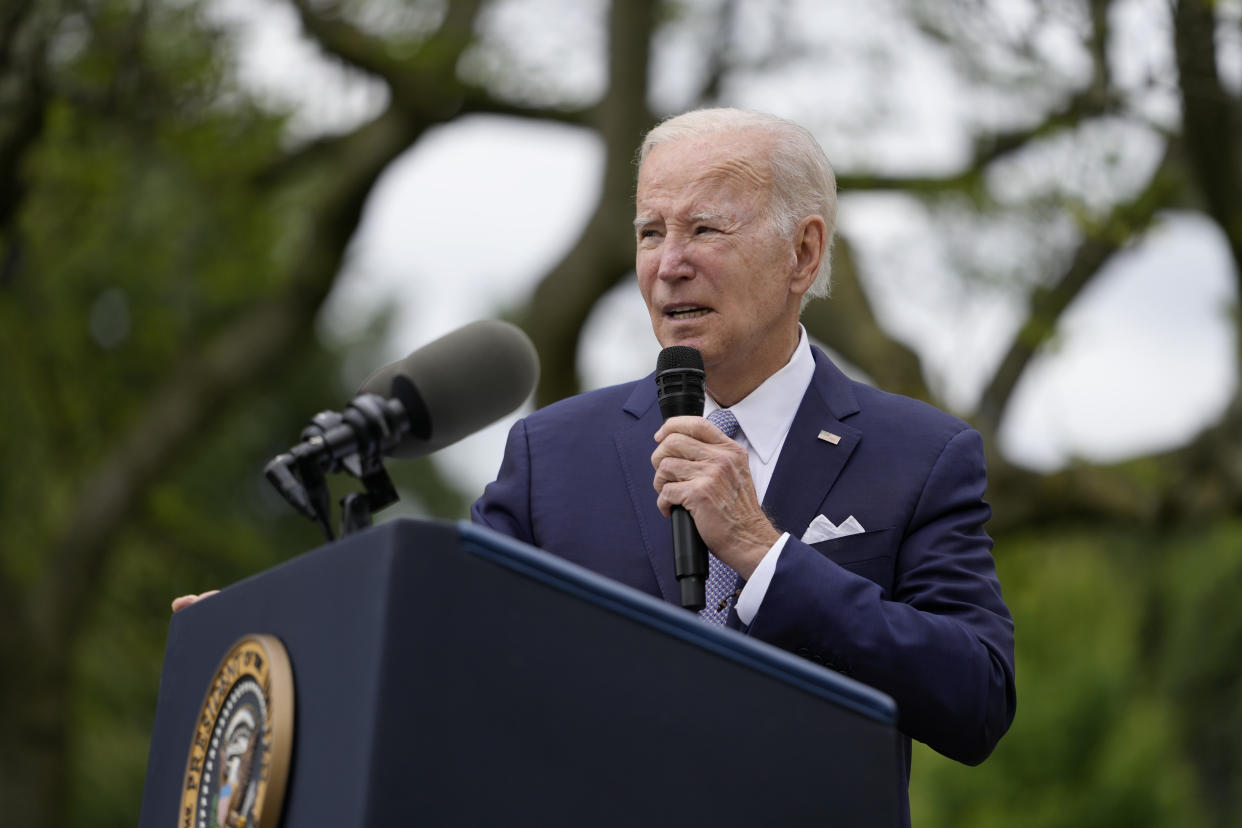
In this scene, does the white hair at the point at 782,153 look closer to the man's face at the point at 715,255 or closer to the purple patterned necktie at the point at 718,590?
the man's face at the point at 715,255

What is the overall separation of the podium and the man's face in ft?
3.03

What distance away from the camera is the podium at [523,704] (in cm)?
155

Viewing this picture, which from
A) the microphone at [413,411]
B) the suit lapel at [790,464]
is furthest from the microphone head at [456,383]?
the suit lapel at [790,464]

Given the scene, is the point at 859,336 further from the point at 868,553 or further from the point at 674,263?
the point at 868,553

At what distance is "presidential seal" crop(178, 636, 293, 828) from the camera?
1.63 metres

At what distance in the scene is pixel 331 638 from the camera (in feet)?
5.30

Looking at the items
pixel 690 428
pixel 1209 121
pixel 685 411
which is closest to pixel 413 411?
pixel 690 428

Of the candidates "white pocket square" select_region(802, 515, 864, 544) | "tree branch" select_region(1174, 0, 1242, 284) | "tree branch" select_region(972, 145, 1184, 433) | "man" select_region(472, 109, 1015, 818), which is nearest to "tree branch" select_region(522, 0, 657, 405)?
"tree branch" select_region(972, 145, 1184, 433)

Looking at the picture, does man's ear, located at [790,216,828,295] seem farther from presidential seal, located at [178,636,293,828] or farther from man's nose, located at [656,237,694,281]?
presidential seal, located at [178,636,293,828]

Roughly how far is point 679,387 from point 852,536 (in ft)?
1.30

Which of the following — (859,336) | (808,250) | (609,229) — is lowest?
(808,250)

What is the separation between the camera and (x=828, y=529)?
8.27 feet

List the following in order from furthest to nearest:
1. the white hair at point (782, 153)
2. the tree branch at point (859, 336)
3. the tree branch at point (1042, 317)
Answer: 1. the tree branch at point (1042, 317)
2. the tree branch at point (859, 336)
3. the white hair at point (782, 153)

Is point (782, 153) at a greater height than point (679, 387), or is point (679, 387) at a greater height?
point (782, 153)
